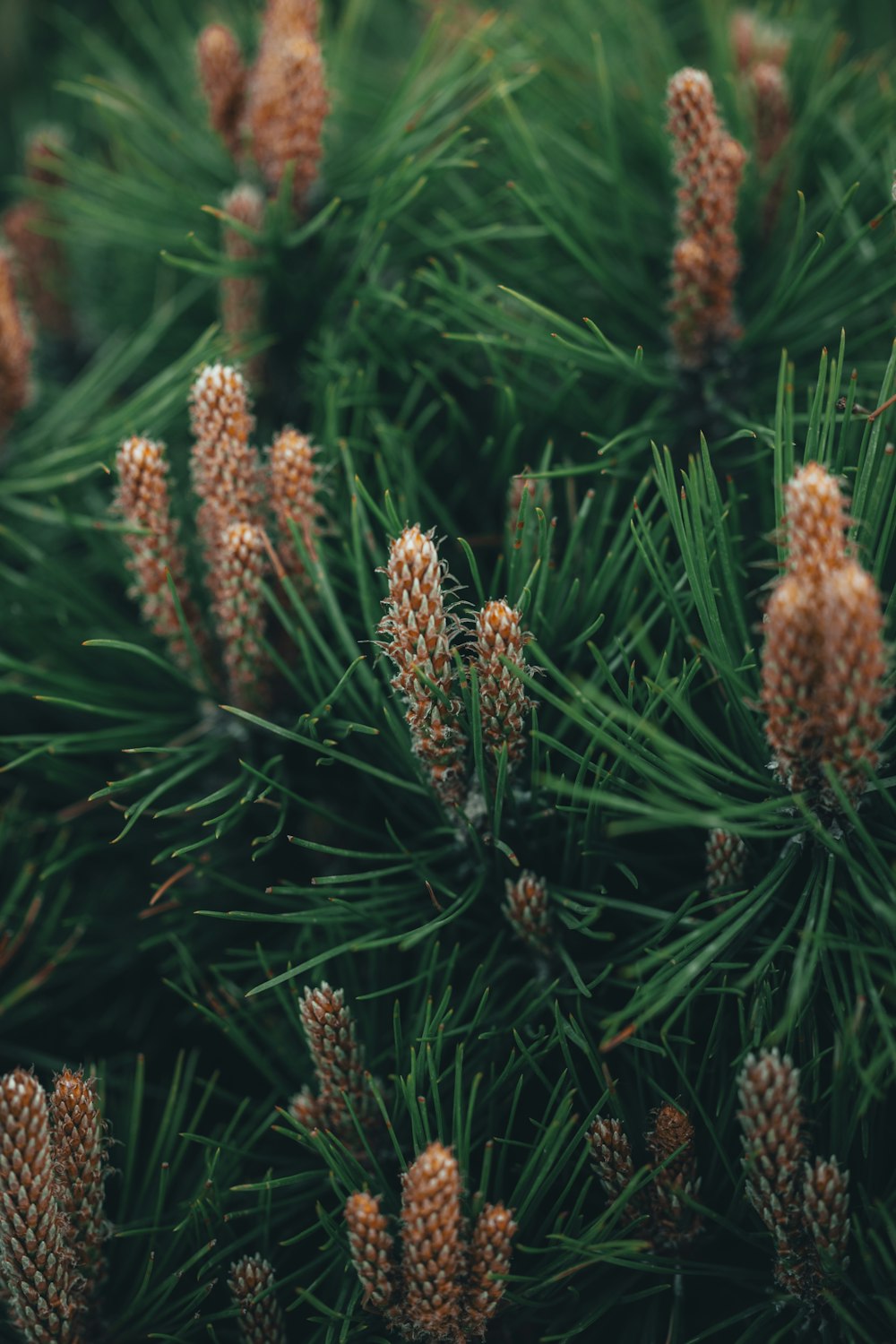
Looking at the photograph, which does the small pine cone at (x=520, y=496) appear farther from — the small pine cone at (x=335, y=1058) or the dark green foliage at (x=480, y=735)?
the small pine cone at (x=335, y=1058)

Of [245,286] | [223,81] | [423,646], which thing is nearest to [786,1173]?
[423,646]

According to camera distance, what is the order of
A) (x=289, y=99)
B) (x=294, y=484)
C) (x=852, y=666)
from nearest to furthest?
(x=852, y=666) < (x=294, y=484) < (x=289, y=99)

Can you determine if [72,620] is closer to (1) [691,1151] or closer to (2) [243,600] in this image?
(2) [243,600]

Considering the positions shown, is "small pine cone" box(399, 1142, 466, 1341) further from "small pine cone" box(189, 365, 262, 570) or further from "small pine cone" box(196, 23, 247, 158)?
"small pine cone" box(196, 23, 247, 158)

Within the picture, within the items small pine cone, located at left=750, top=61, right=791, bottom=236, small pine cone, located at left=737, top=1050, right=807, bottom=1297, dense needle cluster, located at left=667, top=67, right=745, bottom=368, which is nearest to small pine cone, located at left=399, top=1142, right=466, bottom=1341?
small pine cone, located at left=737, top=1050, right=807, bottom=1297

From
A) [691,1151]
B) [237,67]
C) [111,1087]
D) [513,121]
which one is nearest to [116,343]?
[237,67]

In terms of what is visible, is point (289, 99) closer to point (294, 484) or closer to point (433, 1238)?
point (294, 484)

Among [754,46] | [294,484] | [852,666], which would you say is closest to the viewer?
[852,666]

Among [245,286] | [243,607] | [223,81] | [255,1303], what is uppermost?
[223,81]
